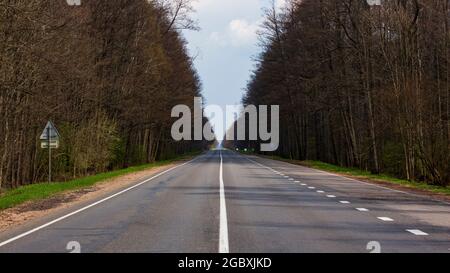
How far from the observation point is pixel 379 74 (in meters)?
39.8

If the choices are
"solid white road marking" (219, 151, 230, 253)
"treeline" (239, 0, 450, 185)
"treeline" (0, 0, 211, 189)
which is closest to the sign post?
"treeline" (0, 0, 211, 189)

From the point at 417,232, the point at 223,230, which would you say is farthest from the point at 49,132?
the point at 417,232

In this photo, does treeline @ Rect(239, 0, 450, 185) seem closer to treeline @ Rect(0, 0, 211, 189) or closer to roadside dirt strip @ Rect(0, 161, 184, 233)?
treeline @ Rect(0, 0, 211, 189)

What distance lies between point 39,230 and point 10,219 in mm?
2929

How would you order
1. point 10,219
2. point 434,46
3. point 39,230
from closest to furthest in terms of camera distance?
1. point 39,230
2. point 10,219
3. point 434,46

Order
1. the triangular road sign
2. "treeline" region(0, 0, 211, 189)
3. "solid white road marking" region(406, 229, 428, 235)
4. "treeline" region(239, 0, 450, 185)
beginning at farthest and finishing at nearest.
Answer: "treeline" region(239, 0, 450, 185) < the triangular road sign < "treeline" region(0, 0, 211, 189) < "solid white road marking" region(406, 229, 428, 235)

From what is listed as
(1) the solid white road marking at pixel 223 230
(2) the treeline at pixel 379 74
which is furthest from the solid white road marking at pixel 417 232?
(2) the treeline at pixel 379 74

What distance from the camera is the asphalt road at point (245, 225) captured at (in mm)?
9531

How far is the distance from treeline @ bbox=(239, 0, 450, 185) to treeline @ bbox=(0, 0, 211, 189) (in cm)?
1134

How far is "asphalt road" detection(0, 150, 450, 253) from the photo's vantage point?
953 cm

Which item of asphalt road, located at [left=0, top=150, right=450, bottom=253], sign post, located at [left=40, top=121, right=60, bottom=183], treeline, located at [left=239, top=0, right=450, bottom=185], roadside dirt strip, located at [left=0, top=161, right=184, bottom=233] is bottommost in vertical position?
roadside dirt strip, located at [left=0, top=161, right=184, bottom=233]
